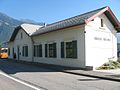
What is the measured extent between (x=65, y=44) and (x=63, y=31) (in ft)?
4.46

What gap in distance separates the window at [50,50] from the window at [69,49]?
188cm

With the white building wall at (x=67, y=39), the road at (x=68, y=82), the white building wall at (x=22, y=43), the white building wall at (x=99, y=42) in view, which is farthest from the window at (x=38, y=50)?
the road at (x=68, y=82)

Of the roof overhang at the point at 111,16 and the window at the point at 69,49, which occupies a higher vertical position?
the roof overhang at the point at 111,16

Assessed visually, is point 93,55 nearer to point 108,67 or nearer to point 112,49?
point 108,67

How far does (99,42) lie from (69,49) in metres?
2.99

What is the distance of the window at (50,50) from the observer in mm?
26247

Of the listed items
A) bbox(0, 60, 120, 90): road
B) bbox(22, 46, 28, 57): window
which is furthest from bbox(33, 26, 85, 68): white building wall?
bbox(22, 46, 28, 57): window

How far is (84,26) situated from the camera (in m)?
21.1

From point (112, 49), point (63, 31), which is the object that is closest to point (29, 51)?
point (63, 31)

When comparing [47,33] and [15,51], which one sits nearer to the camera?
[47,33]

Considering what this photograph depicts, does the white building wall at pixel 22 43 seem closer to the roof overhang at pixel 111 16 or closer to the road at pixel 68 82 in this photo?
the roof overhang at pixel 111 16

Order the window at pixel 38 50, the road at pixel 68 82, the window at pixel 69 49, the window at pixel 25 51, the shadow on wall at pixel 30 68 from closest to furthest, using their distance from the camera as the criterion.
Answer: the road at pixel 68 82
the shadow on wall at pixel 30 68
the window at pixel 69 49
the window at pixel 38 50
the window at pixel 25 51

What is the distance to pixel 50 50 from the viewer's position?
27.2 meters

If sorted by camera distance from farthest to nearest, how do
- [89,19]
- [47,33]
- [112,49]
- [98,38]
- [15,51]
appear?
1. [15,51]
2. [47,33]
3. [112,49]
4. [98,38]
5. [89,19]
